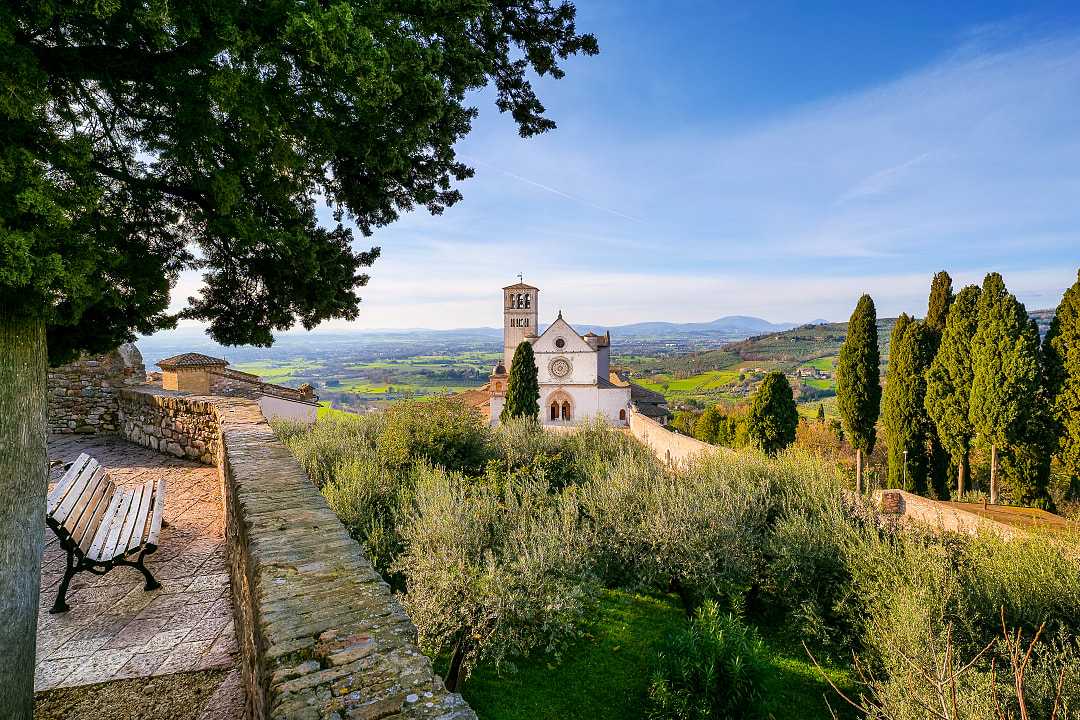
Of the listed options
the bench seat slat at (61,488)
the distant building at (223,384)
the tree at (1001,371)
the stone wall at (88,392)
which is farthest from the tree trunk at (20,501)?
the tree at (1001,371)

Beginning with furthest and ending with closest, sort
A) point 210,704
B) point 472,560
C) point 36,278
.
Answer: point 472,560, point 210,704, point 36,278

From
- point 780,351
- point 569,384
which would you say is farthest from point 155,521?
point 780,351

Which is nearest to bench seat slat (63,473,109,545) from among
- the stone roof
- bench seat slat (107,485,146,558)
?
bench seat slat (107,485,146,558)

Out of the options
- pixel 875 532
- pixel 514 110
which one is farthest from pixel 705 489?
pixel 514 110

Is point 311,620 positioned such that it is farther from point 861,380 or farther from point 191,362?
point 861,380

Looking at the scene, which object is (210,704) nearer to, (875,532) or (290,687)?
(290,687)

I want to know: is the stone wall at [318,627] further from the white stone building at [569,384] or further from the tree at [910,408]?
the white stone building at [569,384]

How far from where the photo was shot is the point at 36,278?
204 cm

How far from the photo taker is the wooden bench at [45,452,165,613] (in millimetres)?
3535

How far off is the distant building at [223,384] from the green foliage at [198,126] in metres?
10.7

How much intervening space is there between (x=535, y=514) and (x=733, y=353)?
89.4 meters

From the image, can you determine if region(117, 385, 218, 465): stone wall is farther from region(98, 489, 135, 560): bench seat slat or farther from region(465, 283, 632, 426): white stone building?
region(465, 283, 632, 426): white stone building

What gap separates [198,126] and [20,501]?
209 cm

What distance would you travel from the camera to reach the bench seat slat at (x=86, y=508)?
363 centimetres
